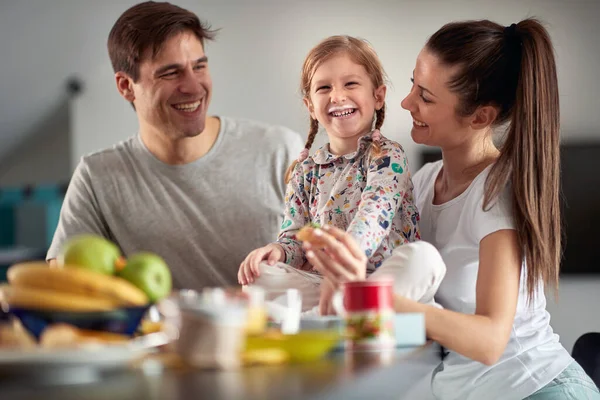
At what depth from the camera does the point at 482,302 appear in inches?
69.2

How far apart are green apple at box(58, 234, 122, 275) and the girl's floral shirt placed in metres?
0.83

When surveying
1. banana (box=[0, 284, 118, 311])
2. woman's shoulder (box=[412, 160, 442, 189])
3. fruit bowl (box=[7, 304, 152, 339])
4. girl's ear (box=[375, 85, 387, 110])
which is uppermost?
girl's ear (box=[375, 85, 387, 110])

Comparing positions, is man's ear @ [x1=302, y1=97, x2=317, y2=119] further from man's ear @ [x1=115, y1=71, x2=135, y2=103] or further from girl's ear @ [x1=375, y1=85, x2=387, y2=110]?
man's ear @ [x1=115, y1=71, x2=135, y2=103]

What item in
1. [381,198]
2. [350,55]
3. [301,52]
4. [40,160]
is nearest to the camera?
[381,198]

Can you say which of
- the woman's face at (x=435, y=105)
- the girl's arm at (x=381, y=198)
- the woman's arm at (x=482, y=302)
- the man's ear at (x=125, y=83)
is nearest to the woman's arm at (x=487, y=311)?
the woman's arm at (x=482, y=302)

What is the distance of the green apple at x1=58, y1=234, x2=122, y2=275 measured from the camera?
46.4 inches

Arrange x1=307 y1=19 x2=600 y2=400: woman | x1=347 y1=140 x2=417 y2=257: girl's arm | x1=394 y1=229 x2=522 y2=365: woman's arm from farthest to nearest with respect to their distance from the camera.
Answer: x1=347 y1=140 x2=417 y2=257: girl's arm
x1=307 y1=19 x2=600 y2=400: woman
x1=394 y1=229 x2=522 y2=365: woman's arm

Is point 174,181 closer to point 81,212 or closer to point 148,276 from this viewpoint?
point 81,212

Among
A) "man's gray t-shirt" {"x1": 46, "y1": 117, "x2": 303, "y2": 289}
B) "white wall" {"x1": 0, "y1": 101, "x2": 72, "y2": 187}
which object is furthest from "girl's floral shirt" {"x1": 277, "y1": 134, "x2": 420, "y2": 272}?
"white wall" {"x1": 0, "y1": 101, "x2": 72, "y2": 187}

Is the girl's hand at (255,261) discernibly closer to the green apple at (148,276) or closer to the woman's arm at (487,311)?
the woman's arm at (487,311)

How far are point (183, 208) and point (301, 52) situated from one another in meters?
3.98

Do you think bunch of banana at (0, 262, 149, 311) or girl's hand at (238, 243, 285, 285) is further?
girl's hand at (238, 243, 285, 285)

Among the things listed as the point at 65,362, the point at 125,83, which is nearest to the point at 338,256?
the point at 65,362

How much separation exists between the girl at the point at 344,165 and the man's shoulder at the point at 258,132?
0.64m
